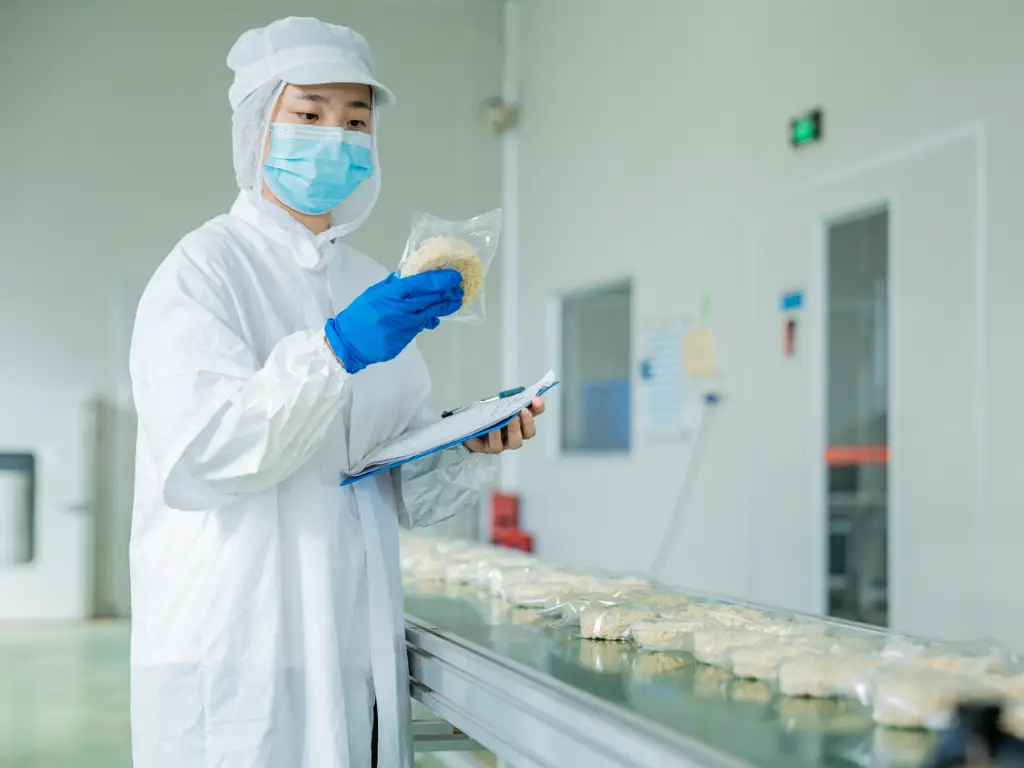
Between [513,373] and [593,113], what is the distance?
184 centimetres

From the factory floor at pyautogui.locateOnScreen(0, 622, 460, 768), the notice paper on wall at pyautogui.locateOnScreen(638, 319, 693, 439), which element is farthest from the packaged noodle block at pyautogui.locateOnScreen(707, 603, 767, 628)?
the notice paper on wall at pyautogui.locateOnScreen(638, 319, 693, 439)

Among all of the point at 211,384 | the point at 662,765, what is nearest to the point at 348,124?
the point at 211,384

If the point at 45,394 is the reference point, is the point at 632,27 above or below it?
above

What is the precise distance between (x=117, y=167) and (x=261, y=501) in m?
5.78

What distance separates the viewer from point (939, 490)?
360 centimetres

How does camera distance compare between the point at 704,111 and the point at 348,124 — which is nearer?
the point at 348,124

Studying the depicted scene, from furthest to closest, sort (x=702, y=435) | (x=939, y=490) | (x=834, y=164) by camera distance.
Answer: (x=702, y=435), (x=834, y=164), (x=939, y=490)

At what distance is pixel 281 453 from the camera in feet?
4.69

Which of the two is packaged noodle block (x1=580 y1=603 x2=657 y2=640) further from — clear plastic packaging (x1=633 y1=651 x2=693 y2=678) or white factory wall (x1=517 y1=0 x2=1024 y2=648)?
white factory wall (x1=517 y1=0 x2=1024 y2=648)

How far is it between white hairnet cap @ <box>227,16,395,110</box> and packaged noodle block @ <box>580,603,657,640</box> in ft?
2.96

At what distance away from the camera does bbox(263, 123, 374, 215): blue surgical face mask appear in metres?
1.74

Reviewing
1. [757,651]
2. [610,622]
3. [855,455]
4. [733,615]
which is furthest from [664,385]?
[757,651]

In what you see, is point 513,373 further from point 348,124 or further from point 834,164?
point 348,124

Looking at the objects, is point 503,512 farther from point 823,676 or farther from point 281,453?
point 823,676
